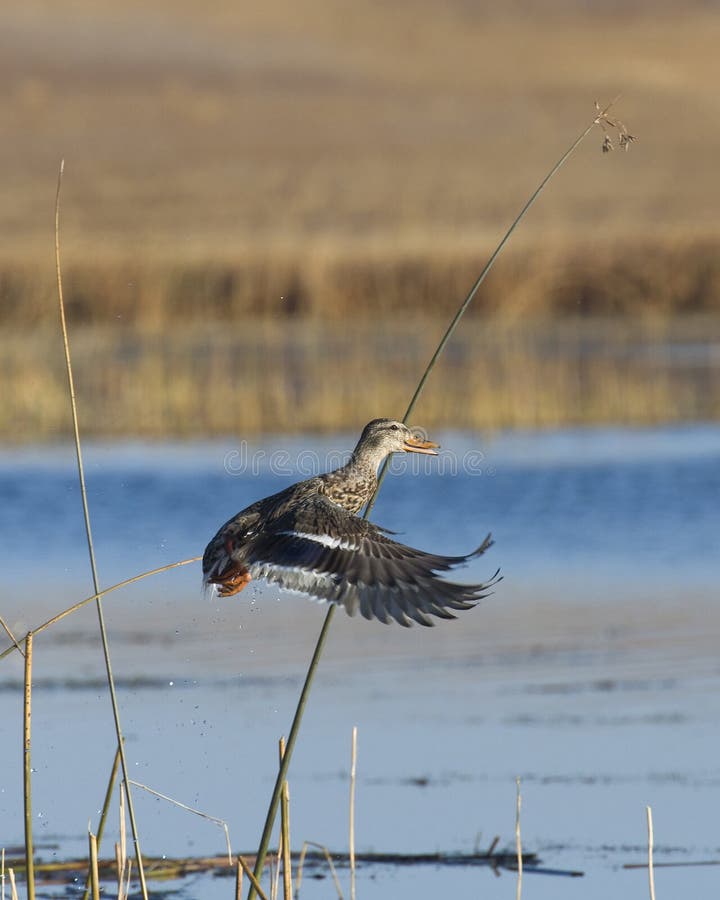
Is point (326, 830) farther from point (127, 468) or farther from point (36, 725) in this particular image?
point (127, 468)

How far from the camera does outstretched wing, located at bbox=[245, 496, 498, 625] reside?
4641 millimetres

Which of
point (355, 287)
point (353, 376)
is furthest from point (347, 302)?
point (353, 376)

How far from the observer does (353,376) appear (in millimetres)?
20594

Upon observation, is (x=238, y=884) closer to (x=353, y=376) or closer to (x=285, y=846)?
(x=285, y=846)

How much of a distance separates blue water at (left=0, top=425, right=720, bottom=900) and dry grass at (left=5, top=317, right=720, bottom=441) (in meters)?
3.76

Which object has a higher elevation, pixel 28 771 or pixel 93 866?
pixel 28 771

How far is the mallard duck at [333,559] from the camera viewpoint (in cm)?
A: 465

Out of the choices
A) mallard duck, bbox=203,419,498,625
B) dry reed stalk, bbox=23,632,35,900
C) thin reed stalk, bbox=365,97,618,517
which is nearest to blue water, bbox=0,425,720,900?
mallard duck, bbox=203,419,498,625

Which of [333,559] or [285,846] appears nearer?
[285,846]

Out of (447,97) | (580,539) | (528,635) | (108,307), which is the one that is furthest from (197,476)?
(447,97)

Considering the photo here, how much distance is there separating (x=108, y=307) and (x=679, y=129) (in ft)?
241

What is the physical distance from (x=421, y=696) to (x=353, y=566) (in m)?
3.09

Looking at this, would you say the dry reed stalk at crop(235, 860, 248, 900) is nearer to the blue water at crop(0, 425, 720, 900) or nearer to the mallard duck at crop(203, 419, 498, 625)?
the mallard duck at crop(203, 419, 498, 625)

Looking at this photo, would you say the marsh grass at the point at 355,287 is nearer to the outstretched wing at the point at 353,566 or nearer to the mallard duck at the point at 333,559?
the mallard duck at the point at 333,559
